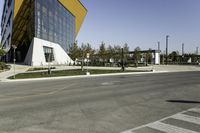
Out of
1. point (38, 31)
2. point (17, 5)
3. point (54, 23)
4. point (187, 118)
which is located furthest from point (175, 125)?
point (54, 23)

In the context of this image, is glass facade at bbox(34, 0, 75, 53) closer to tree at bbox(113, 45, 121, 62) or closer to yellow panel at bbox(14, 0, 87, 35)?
yellow panel at bbox(14, 0, 87, 35)

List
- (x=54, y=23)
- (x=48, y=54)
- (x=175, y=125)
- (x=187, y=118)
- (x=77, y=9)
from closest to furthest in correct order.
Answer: (x=175, y=125) < (x=187, y=118) < (x=48, y=54) < (x=54, y=23) < (x=77, y=9)

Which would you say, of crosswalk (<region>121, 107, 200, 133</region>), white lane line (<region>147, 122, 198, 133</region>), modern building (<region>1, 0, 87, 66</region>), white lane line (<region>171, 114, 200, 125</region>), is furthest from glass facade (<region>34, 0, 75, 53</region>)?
white lane line (<region>147, 122, 198, 133</region>)

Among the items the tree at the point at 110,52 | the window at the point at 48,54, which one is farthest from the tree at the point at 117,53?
the window at the point at 48,54

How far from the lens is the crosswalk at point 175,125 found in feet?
24.2

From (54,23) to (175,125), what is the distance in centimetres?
6798

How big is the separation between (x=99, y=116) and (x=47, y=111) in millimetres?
2087

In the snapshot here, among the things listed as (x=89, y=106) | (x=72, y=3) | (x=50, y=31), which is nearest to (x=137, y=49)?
(x=72, y=3)

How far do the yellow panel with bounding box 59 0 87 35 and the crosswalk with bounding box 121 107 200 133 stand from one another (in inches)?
2796

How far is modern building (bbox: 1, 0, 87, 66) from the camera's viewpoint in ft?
197

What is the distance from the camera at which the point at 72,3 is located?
278ft

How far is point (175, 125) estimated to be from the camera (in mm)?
7949

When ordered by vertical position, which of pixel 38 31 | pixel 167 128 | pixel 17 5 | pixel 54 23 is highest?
pixel 17 5

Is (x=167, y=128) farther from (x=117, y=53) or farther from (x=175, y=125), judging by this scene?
(x=117, y=53)
